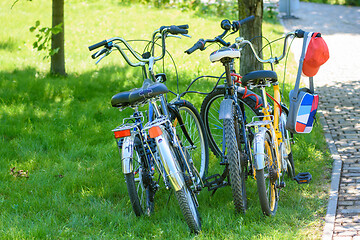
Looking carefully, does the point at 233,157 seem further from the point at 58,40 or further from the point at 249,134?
the point at 58,40

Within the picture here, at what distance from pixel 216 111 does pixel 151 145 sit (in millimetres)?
1439

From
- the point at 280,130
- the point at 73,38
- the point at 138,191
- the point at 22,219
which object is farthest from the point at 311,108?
the point at 73,38

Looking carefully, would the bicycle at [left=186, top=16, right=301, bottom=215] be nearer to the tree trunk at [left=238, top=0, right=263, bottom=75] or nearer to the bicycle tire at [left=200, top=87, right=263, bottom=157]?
the bicycle tire at [left=200, top=87, right=263, bottom=157]

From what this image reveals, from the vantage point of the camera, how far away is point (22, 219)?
179 inches

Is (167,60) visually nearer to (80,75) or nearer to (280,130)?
(80,75)

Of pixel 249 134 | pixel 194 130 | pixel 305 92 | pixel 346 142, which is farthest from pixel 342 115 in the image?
pixel 249 134

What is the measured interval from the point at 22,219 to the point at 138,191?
1.10 metres

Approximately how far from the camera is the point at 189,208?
4.04m

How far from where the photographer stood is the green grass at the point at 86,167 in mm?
4355

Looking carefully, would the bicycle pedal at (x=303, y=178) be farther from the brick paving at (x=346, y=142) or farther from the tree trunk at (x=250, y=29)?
the tree trunk at (x=250, y=29)

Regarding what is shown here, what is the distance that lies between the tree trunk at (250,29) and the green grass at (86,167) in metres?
1.05

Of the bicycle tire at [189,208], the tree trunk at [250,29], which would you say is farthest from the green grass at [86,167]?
the tree trunk at [250,29]

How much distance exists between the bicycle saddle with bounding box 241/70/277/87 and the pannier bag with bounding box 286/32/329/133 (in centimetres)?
29

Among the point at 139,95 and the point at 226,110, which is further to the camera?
the point at 226,110
